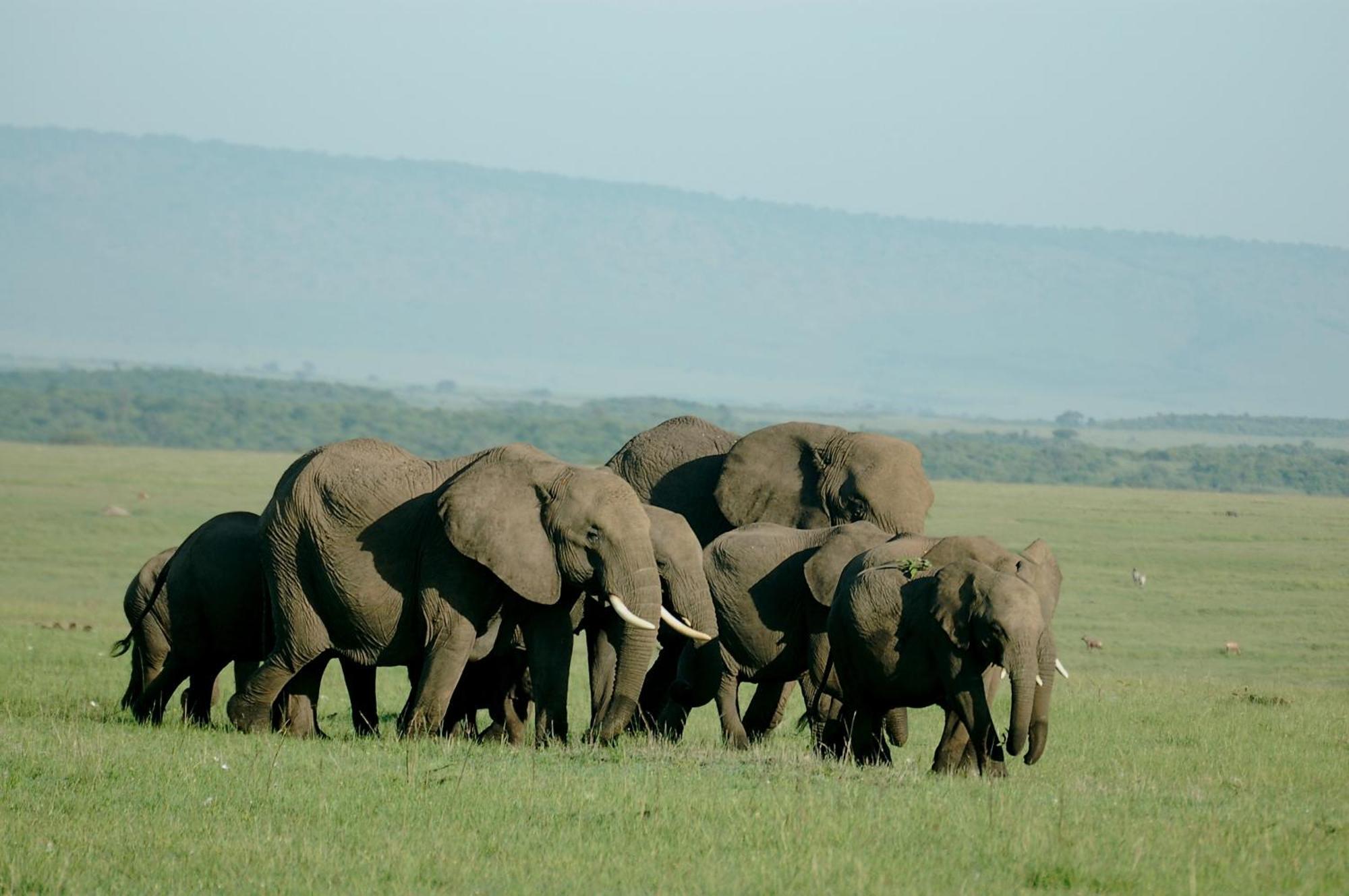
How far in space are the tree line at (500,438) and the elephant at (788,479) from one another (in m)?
61.8

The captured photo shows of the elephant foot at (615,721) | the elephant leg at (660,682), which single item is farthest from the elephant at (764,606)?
the elephant leg at (660,682)

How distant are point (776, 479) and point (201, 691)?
17.6 ft

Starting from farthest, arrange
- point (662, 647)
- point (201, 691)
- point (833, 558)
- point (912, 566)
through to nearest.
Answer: point (662, 647) → point (201, 691) → point (833, 558) → point (912, 566)

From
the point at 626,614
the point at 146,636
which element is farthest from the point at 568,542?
the point at 146,636

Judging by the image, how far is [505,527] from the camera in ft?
44.8

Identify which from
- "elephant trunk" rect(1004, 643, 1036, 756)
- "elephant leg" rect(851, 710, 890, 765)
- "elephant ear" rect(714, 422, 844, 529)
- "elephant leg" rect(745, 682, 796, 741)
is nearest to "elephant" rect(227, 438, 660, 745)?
"elephant leg" rect(851, 710, 890, 765)

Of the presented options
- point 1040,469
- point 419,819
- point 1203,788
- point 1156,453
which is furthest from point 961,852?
point 1156,453

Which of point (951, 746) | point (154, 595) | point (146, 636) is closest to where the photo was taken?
point (951, 746)

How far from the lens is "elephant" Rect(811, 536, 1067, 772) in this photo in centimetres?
1209

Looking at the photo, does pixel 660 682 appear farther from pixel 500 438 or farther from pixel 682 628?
pixel 500 438

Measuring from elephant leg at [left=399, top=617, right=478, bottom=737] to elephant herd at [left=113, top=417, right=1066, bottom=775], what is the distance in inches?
0.6

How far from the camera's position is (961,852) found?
9.48 meters

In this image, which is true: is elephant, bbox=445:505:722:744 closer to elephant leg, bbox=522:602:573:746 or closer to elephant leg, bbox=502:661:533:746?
elephant leg, bbox=502:661:533:746

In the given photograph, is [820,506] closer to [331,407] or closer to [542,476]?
[542,476]
